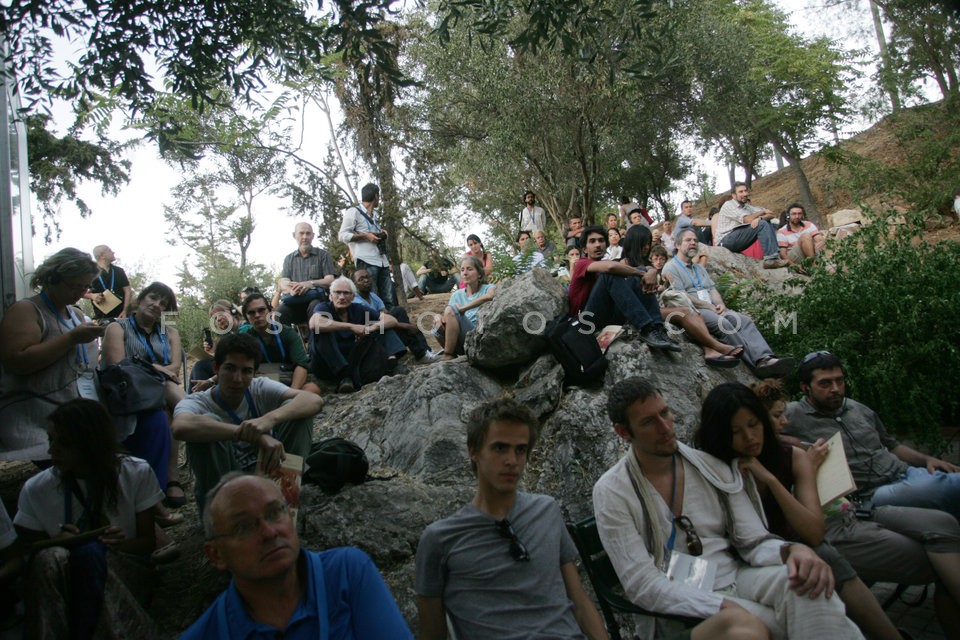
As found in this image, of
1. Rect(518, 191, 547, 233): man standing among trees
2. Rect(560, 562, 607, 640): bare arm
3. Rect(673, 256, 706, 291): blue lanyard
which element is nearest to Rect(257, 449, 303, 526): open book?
Rect(560, 562, 607, 640): bare arm

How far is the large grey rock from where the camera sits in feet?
20.1

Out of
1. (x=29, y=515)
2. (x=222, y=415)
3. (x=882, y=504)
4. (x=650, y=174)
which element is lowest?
(x=882, y=504)

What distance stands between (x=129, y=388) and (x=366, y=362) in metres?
2.96

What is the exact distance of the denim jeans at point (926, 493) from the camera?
388 cm

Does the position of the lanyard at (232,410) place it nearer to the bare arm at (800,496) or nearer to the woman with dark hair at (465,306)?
the bare arm at (800,496)

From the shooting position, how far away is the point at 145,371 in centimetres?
482

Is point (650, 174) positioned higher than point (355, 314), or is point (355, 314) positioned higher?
point (650, 174)

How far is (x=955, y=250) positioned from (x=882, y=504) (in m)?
3.52

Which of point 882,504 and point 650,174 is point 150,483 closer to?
point 882,504

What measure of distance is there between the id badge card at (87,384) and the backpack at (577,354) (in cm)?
344

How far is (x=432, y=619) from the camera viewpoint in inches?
109

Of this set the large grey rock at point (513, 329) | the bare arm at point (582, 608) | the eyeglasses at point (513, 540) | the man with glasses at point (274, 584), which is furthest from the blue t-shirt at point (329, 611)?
the large grey rock at point (513, 329)

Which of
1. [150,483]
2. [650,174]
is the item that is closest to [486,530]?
[150,483]

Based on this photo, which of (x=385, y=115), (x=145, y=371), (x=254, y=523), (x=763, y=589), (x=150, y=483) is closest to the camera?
(x=254, y=523)
